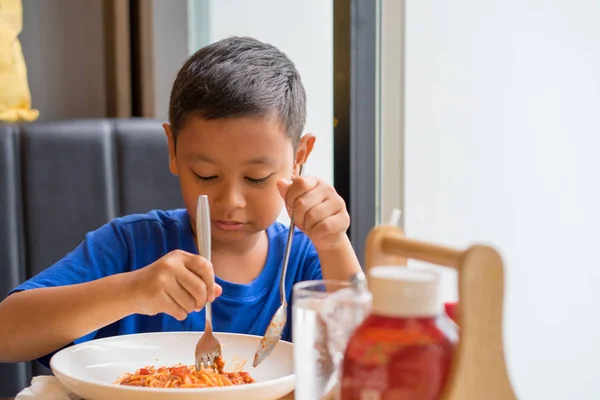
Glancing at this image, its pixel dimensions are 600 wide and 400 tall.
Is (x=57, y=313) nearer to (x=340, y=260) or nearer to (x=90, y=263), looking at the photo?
(x=90, y=263)

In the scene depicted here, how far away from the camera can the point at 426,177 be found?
74.8 inches

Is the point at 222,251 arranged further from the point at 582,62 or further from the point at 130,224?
the point at 582,62

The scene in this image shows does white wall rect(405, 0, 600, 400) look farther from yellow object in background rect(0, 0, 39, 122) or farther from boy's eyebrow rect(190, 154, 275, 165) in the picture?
yellow object in background rect(0, 0, 39, 122)

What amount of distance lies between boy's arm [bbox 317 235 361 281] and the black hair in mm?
198

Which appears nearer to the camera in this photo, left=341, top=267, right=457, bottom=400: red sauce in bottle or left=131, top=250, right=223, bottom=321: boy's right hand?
left=341, top=267, right=457, bottom=400: red sauce in bottle

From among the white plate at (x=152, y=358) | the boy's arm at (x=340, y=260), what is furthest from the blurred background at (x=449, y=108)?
the white plate at (x=152, y=358)

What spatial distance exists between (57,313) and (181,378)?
305 mm

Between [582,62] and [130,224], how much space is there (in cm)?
90

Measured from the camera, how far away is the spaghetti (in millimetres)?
803

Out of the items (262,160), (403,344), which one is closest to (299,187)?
(262,160)

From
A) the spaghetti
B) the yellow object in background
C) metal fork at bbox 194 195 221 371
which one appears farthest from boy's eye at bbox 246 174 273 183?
the yellow object in background

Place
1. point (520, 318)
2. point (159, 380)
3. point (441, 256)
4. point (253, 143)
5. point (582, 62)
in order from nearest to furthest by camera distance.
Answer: point (441, 256) → point (159, 380) → point (253, 143) → point (582, 62) → point (520, 318)

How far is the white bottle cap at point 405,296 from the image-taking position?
493 mm

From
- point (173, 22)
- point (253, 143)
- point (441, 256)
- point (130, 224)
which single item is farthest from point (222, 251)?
point (173, 22)
